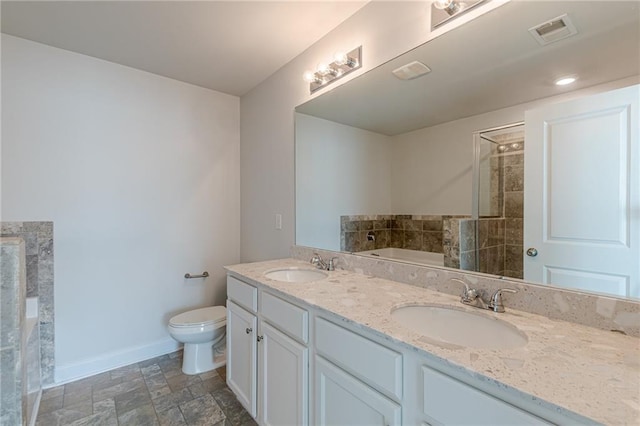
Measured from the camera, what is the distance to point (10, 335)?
129 cm

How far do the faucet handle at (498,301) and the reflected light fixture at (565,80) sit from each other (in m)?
0.77

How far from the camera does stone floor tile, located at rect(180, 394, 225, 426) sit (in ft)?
5.42

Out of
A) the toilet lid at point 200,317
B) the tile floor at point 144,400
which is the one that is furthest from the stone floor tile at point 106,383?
the toilet lid at point 200,317

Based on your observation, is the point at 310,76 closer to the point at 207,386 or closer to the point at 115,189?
the point at 115,189

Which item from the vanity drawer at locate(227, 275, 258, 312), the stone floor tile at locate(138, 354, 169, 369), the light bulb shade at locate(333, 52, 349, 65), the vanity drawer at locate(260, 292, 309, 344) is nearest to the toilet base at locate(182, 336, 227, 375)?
the stone floor tile at locate(138, 354, 169, 369)

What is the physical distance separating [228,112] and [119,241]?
1498 mm

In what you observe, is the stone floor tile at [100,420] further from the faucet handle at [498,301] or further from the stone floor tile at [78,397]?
the faucet handle at [498,301]

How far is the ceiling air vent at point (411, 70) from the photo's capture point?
1424 millimetres

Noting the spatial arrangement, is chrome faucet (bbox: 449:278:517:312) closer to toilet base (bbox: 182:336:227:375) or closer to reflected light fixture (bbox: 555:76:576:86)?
reflected light fixture (bbox: 555:76:576:86)

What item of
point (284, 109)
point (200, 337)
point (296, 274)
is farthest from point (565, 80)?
point (200, 337)

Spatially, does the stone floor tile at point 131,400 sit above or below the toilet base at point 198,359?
below

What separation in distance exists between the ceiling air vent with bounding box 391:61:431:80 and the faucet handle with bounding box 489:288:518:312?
1069mm

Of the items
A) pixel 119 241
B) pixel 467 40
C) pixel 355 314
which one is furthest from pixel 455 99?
pixel 119 241

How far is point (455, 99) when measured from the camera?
1.36 m
